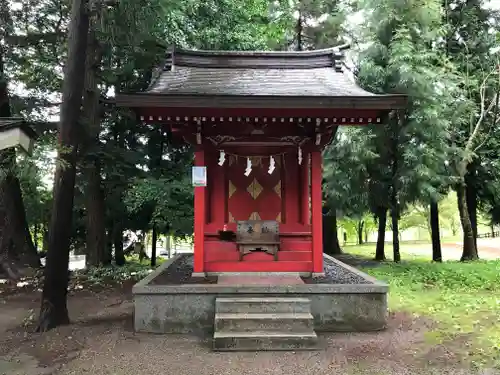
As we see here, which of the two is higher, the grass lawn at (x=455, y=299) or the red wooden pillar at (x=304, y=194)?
the red wooden pillar at (x=304, y=194)

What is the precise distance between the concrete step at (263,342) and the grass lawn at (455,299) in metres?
1.62

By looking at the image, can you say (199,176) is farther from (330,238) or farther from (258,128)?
(330,238)

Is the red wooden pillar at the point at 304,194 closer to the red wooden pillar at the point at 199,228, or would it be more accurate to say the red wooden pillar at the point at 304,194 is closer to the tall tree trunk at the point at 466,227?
the red wooden pillar at the point at 199,228

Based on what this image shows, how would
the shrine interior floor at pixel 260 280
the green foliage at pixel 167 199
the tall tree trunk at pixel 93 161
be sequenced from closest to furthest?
the shrine interior floor at pixel 260 280
the green foliage at pixel 167 199
the tall tree trunk at pixel 93 161

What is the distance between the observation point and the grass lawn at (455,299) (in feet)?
17.8

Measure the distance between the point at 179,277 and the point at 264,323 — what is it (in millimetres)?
2318

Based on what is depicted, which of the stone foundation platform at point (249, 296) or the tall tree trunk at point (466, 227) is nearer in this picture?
the stone foundation platform at point (249, 296)

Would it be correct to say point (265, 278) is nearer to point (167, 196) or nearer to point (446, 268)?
point (167, 196)

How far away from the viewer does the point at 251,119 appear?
22.5ft

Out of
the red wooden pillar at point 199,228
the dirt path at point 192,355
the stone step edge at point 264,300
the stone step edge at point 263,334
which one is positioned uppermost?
the red wooden pillar at point 199,228

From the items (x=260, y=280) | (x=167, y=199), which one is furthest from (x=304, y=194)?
(x=167, y=199)

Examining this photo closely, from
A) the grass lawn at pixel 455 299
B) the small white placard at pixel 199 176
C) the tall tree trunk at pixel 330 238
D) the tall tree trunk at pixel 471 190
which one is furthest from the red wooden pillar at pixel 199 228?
the tall tree trunk at pixel 471 190

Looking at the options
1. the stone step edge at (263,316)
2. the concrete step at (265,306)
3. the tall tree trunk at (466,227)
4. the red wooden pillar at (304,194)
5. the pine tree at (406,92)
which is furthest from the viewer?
the tall tree trunk at (466,227)

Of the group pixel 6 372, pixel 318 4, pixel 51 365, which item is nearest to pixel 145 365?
pixel 51 365
